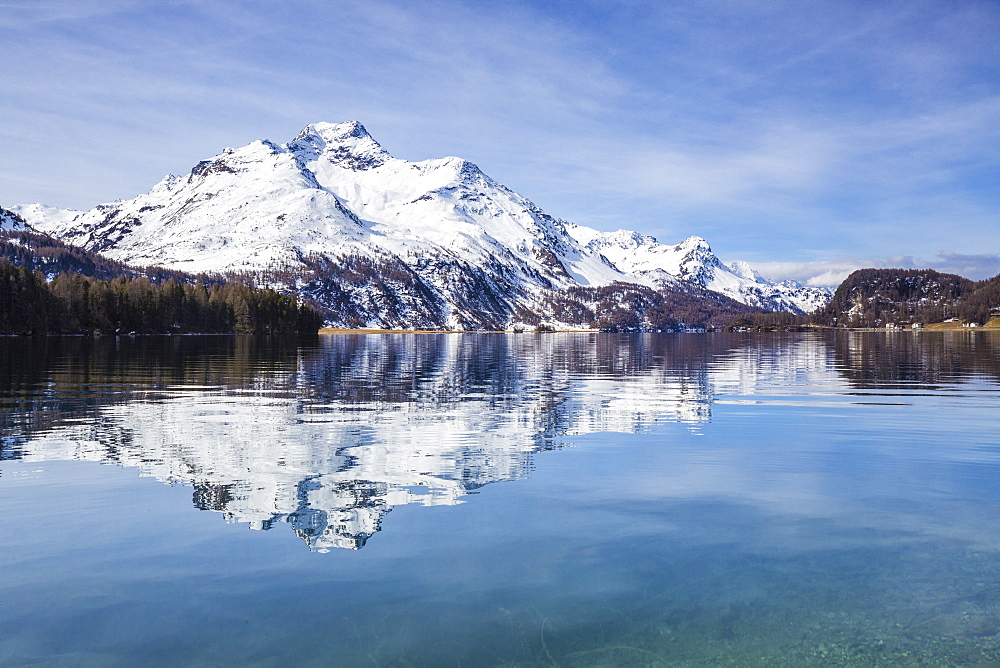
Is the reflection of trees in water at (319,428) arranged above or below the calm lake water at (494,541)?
above

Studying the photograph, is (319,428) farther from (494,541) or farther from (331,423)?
(494,541)

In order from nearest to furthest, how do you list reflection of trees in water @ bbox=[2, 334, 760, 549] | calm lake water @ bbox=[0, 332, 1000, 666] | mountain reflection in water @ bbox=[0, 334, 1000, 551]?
1. calm lake water @ bbox=[0, 332, 1000, 666]
2. reflection of trees in water @ bbox=[2, 334, 760, 549]
3. mountain reflection in water @ bbox=[0, 334, 1000, 551]

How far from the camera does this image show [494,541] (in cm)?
1532

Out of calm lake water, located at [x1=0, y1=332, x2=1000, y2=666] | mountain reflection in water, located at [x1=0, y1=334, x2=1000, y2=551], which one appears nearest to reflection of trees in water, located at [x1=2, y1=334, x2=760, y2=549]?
mountain reflection in water, located at [x1=0, y1=334, x2=1000, y2=551]

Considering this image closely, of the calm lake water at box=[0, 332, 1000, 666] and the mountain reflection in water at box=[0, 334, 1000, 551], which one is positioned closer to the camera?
the calm lake water at box=[0, 332, 1000, 666]

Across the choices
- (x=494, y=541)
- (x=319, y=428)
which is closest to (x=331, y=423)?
(x=319, y=428)

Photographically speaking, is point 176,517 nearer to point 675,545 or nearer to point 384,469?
point 384,469

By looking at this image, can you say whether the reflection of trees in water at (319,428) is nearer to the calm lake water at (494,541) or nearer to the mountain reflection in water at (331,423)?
the mountain reflection in water at (331,423)

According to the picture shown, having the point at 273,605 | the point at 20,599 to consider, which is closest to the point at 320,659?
the point at 273,605

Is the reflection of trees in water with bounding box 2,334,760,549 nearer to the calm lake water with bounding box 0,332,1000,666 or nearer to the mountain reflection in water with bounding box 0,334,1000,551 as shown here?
the mountain reflection in water with bounding box 0,334,1000,551

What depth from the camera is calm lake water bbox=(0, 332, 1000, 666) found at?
35.6ft

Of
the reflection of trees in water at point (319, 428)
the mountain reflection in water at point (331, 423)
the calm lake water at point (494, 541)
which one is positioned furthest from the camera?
the mountain reflection in water at point (331, 423)

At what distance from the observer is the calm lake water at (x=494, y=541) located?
10859 millimetres

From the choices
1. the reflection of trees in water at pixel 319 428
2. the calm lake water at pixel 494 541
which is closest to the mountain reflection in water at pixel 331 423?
the reflection of trees in water at pixel 319 428
